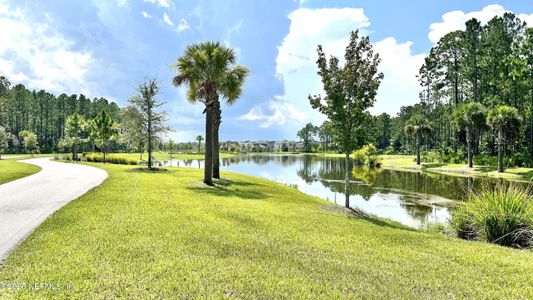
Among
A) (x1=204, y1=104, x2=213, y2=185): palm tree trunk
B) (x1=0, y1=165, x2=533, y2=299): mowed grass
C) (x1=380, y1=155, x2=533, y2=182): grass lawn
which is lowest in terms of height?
(x1=380, y1=155, x2=533, y2=182): grass lawn

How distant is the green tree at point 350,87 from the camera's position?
14.4m

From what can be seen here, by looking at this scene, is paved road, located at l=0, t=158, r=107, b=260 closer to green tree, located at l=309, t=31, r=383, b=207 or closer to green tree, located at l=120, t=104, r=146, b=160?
green tree, located at l=309, t=31, r=383, b=207

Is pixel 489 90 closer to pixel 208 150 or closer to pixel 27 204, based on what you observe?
pixel 208 150

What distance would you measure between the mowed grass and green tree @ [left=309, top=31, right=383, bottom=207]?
533 centimetres

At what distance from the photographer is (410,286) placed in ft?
18.5

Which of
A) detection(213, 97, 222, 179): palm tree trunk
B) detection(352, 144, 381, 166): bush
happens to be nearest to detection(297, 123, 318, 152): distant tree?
detection(352, 144, 381, 166): bush

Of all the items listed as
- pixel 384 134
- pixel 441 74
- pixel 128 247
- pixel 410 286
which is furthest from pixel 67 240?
pixel 384 134

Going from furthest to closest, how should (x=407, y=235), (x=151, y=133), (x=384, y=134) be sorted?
1. (x=384, y=134)
2. (x=151, y=133)
3. (x=407, y=235)

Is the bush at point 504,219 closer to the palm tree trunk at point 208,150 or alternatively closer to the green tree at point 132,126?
the palm tree trunk at point 208,150

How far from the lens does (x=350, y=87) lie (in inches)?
574

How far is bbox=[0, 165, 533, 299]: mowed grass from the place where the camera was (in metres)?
5.18

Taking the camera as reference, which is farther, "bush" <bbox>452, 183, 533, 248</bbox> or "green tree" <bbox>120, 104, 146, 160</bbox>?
"green tree" <bbox>120, 104, 146, 160</bbox>

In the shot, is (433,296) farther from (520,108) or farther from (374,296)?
(520,108)

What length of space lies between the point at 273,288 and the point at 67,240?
494 centimetres
